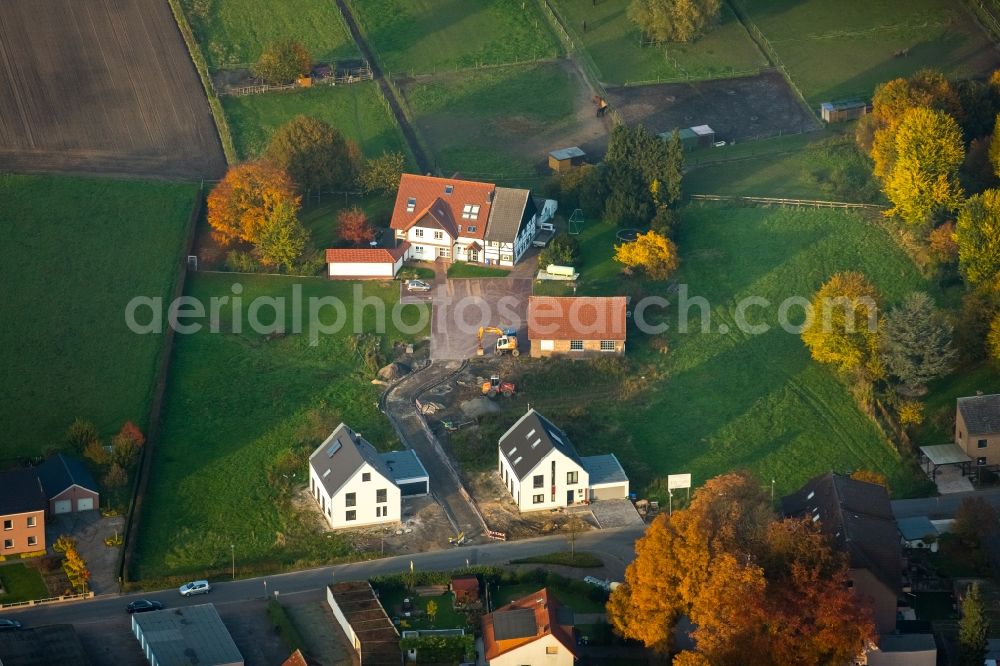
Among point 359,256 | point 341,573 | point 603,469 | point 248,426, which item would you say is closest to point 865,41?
point 359,256

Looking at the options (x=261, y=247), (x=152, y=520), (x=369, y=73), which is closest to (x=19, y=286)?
(x=261, y=247)

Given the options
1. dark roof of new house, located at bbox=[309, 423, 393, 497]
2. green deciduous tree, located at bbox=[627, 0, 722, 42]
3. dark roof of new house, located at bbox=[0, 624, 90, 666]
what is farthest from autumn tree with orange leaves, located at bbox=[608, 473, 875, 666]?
green deciduous tree, located at bbox=[627, 0, 722, 42]

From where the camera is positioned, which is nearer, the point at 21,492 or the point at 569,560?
the point at 569,560

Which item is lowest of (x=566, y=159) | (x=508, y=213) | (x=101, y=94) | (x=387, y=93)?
(x=508, y=213)

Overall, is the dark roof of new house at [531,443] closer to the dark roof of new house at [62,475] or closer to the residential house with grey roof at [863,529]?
the residential house with grey roof at [863,529]

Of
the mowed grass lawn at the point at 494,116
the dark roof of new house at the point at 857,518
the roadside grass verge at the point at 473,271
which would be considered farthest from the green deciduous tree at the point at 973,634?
the mowed grass lawn at the point at 494,116

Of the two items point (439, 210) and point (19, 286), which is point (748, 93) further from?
point (19, 286)

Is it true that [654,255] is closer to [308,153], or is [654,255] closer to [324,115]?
[308,153]
